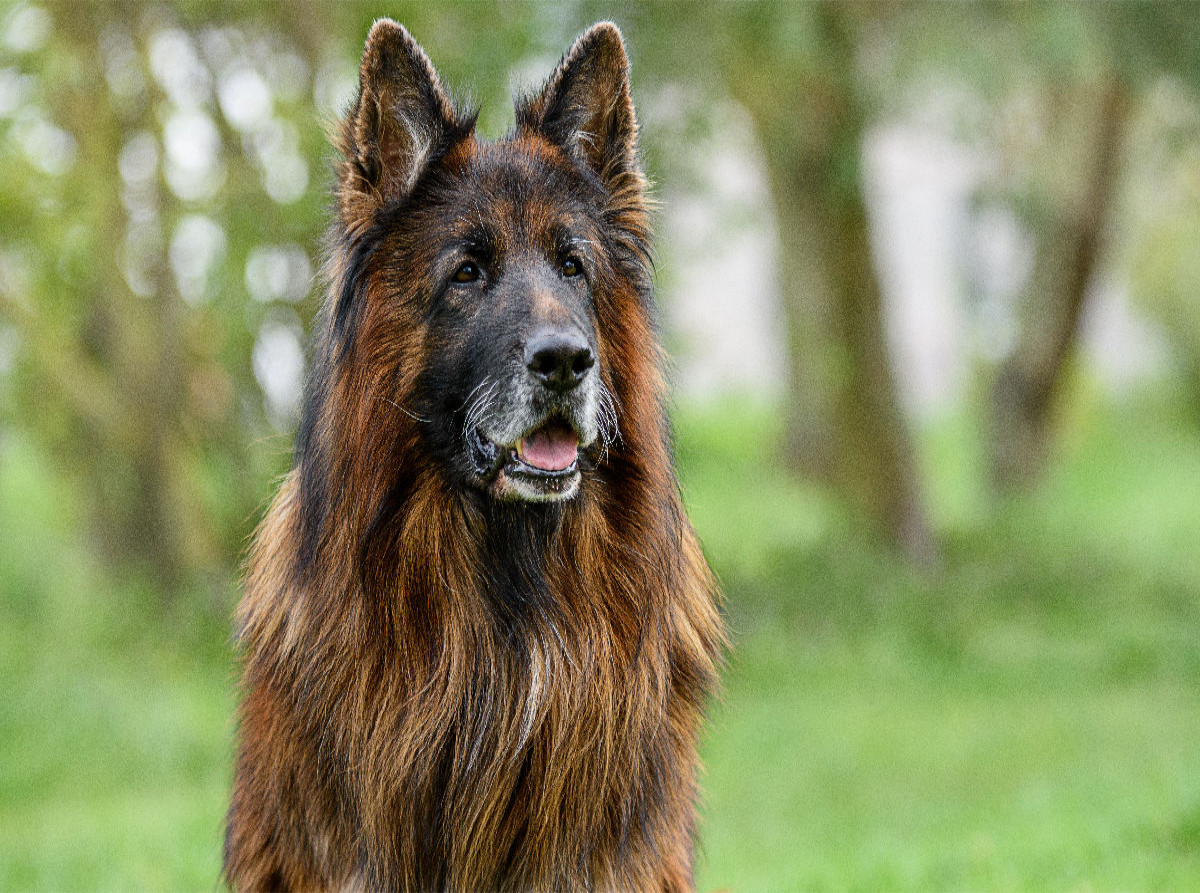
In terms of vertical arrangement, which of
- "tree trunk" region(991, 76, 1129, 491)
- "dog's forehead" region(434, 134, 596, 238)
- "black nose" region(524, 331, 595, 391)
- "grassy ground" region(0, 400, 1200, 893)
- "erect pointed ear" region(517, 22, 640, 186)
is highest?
"erect pointed ear" region(517, 22, 640, 186)

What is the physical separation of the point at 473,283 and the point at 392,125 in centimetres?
54

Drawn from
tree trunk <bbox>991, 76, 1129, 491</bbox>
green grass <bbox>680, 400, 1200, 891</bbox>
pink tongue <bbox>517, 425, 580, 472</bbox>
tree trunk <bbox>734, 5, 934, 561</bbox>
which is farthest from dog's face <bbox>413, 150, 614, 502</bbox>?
tree trunk <bbox>991, 76, 1129, 491</bbox>

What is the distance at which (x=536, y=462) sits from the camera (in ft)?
13.2

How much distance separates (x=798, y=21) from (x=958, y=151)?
246 inches

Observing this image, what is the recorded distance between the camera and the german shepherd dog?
4.03m

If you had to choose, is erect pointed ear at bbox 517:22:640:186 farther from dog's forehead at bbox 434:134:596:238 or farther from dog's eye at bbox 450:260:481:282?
dog's eye at bbox 450:260:481:282

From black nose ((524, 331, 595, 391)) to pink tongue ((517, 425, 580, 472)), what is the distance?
17cm

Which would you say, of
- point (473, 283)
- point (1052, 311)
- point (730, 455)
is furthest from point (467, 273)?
point (1052, 311)

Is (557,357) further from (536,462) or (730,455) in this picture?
(730,455)

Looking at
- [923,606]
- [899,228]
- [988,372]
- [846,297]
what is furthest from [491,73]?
[899,228]

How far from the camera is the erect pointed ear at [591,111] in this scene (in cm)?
436

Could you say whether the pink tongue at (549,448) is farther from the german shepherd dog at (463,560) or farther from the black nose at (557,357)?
the black nose at (557,357)

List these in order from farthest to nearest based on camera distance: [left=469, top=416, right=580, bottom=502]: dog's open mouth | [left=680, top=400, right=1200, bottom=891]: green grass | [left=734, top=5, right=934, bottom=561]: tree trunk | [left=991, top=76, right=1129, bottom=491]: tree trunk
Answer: [left=991, top=76, right=1129, bottom=491]: tree trunk < [left=734, top=5, right=934, bottom=561]: tree trunk < [left=680, top=400, right=1200, bottom=891]: green grass < [left=469, top=416, right=580, bottom=502]: dog's open mouth

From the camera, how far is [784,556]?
1369 cm
